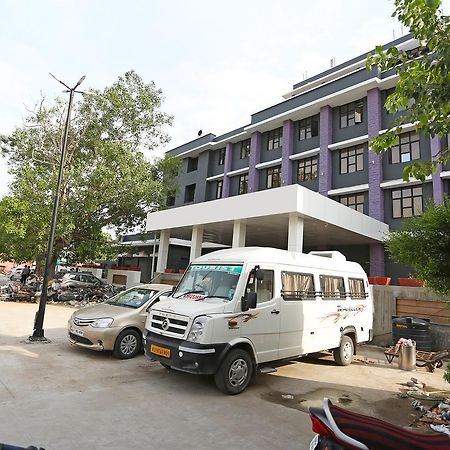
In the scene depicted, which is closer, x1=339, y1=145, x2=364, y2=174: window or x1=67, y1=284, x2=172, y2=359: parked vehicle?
x1=67, y1=284, x2=172, y2=359: parked vehicle

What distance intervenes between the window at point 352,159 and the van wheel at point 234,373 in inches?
682

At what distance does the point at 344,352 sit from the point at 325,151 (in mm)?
15645

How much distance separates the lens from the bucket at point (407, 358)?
8.97m

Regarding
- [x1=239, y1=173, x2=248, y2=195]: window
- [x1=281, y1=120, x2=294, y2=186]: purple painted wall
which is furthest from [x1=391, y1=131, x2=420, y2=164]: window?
[x1=239, y1=173, x2=248, y2=195]: window

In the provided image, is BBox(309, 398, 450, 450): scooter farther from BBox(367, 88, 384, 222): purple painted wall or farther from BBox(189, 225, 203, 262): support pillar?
BBox(367, 88, 384, 222): purple painted wall

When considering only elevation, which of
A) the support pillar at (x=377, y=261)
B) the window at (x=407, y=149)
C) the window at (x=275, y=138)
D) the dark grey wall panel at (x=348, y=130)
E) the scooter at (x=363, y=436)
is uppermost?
the window at (x=275, y=138)

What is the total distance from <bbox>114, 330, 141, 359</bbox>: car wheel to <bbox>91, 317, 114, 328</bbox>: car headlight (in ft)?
1.26

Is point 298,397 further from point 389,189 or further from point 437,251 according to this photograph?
point 389,189

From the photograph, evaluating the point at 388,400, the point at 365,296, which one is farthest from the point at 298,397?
the point at 365,296

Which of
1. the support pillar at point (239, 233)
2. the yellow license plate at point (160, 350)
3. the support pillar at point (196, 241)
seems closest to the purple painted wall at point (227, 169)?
the support pillar at point (196, 241)

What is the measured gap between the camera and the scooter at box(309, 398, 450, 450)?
2.44 meters

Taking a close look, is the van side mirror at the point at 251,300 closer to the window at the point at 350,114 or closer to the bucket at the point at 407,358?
the bucket at the point at 407,358

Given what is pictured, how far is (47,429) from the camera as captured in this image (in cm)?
425

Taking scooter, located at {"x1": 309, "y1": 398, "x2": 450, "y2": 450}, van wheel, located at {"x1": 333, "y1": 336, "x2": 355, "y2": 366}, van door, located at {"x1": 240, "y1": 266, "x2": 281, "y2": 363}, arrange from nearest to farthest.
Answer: scooter, located at {"x1": 309, "y1": 398, "x2": 450, "y2": 450} → van door, located at {"x1": 240, "y1": 266, "x2": 281, "y2": 363} → van wheel, located at {"x1": 333, "y1": 336, "x2": 355, "y2": 366}
